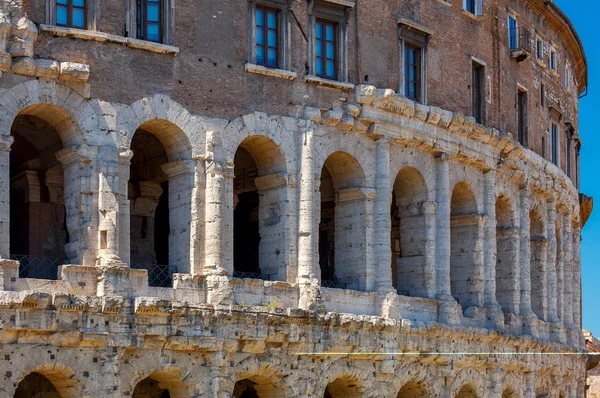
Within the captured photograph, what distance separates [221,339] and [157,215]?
6.54 metres

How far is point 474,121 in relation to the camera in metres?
30.7

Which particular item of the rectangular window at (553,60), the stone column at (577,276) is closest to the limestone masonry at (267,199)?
the rectangular window at (553,60)

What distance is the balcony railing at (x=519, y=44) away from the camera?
34.0m

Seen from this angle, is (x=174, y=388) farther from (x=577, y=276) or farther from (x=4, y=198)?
(x=577, y=276)

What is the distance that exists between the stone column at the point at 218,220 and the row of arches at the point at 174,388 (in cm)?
227

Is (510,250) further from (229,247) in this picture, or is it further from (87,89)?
(87,89)

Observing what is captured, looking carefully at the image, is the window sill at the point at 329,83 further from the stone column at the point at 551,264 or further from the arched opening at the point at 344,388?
the stone column at the point at 551,264

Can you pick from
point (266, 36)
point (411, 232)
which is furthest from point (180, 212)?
point (411, 232)

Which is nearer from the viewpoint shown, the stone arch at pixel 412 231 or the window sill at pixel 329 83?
the window sill at pixel 329 83

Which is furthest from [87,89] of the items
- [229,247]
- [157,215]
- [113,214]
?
[157,215]

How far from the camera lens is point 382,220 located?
27.7 metres

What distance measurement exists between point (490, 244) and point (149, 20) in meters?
11.6

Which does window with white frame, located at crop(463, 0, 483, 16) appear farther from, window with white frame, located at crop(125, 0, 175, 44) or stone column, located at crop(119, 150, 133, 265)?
stone column, located at crop(119, 150, 133, 265)

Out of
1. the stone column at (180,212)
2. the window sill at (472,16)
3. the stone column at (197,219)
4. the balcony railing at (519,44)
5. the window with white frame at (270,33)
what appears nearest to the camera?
the stone column at (197,219)
